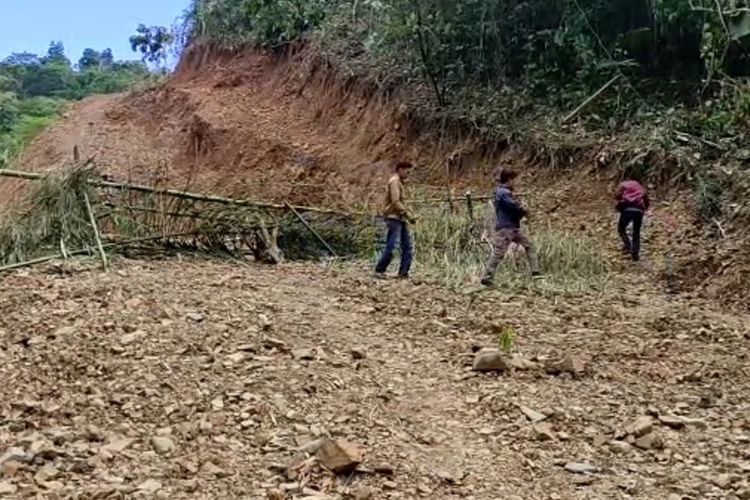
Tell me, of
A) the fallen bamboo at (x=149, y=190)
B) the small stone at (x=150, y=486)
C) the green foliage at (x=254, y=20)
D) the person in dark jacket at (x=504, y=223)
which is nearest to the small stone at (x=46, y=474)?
the small stone at (x=150, y=486)

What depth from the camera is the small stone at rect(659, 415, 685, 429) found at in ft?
15.5

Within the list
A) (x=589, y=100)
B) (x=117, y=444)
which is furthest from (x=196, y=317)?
(x=589, y=100)

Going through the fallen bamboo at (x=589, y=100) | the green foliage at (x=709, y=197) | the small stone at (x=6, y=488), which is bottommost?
the small stone at (x=6, y=488)

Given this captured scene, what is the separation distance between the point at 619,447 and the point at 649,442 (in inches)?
6.0

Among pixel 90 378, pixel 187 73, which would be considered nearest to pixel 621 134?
pixel 90 378

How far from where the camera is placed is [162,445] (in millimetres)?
4328

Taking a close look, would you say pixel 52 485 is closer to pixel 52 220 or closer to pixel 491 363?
pixel 491 363

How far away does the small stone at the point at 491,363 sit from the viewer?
5531mm

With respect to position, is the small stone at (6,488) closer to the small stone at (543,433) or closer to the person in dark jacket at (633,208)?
the small stone at (543,433)

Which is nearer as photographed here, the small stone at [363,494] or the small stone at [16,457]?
the small stone at [363,494]

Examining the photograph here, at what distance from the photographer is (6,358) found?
5.74 meters

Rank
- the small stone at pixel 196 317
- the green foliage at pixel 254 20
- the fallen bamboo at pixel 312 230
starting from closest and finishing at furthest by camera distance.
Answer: the small stone at pixel 196 317 → the fallen bamboo at pixel 312 230 → the green foliage at pixel 254 20

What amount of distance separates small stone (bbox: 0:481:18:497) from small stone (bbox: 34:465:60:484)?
0.11 meters

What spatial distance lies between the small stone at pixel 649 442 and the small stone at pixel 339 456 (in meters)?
1.42
